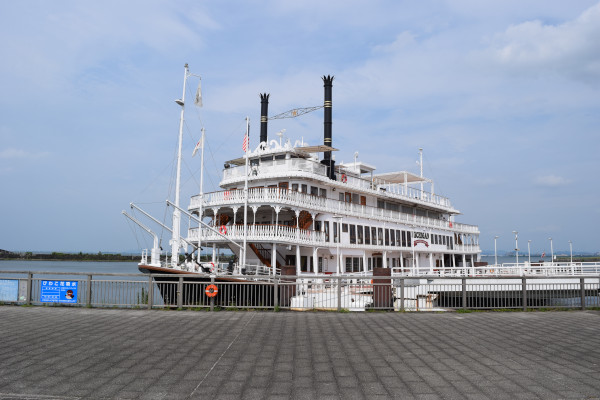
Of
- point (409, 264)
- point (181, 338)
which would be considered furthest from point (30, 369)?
point (409, 264)

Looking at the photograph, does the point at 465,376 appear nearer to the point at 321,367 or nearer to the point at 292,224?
the point at 321,367

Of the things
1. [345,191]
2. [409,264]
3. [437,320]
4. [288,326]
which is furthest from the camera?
[409,264]

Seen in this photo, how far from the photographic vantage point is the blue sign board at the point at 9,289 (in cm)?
1427

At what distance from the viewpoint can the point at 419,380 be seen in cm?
657

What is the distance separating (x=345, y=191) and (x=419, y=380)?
2602 cm

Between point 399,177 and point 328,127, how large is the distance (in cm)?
1182

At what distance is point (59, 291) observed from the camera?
548 inches

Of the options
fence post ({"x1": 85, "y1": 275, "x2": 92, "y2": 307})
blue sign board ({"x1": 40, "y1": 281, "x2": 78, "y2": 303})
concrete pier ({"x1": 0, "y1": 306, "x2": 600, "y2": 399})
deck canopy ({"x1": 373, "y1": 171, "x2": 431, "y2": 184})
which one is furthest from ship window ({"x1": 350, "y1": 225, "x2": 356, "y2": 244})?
blue sign board ({"x1": 40, "y1": 281, "x2": 78, "y2": 303})

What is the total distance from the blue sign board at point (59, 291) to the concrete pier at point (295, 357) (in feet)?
Answer: 5.03

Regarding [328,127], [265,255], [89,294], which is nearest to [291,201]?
[265,255]

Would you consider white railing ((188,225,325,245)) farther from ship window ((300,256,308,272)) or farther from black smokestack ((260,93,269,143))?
black smokestack ((260,93,269,143))

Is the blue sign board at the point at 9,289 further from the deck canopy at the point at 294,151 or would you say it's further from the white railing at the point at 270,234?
the deck canopy at the point at 294,151

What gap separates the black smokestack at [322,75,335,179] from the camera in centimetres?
3261

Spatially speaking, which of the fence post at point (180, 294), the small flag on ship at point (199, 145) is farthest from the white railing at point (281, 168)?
the fence post at point (180, 294)
